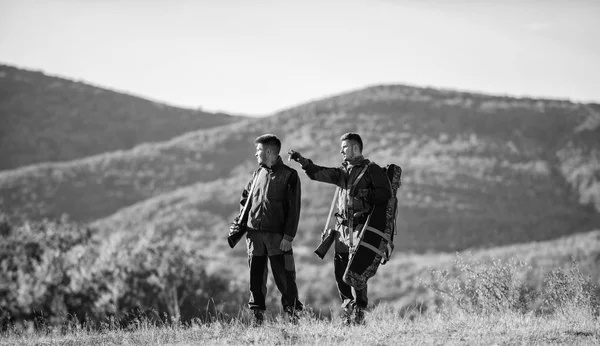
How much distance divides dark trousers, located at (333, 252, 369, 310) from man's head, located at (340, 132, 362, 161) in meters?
1.18

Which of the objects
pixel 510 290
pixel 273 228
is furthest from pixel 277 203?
pixel 510 290

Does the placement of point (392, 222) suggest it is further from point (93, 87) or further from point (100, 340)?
point (93, 87)

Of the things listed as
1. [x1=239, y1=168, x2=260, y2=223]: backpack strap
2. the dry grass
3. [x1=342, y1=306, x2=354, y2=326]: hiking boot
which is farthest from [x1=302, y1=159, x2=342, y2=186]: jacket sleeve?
the dry grass

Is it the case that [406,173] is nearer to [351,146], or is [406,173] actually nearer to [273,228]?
[351,146]

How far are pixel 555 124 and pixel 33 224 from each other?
336 feet

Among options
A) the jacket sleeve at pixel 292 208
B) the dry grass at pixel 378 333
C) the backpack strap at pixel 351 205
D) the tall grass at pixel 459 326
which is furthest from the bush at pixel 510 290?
the jacket sleeve at pixel 292 208

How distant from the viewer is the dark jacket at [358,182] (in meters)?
7.65

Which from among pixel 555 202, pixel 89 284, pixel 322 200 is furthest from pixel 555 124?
pixel 89 284

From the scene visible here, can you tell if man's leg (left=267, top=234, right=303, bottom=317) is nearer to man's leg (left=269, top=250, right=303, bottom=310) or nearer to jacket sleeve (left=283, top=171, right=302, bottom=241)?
man's leg (left=269, top=250, right=303, bottom=310)

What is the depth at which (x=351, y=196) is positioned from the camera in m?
7.78

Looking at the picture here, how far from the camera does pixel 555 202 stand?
94562 millimetres

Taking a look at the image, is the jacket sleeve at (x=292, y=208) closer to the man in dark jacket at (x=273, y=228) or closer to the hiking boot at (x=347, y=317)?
the man in dark jacket at (x=273, y=228)

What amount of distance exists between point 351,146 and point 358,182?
0.47m

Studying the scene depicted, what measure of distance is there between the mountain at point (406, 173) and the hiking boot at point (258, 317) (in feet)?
193
